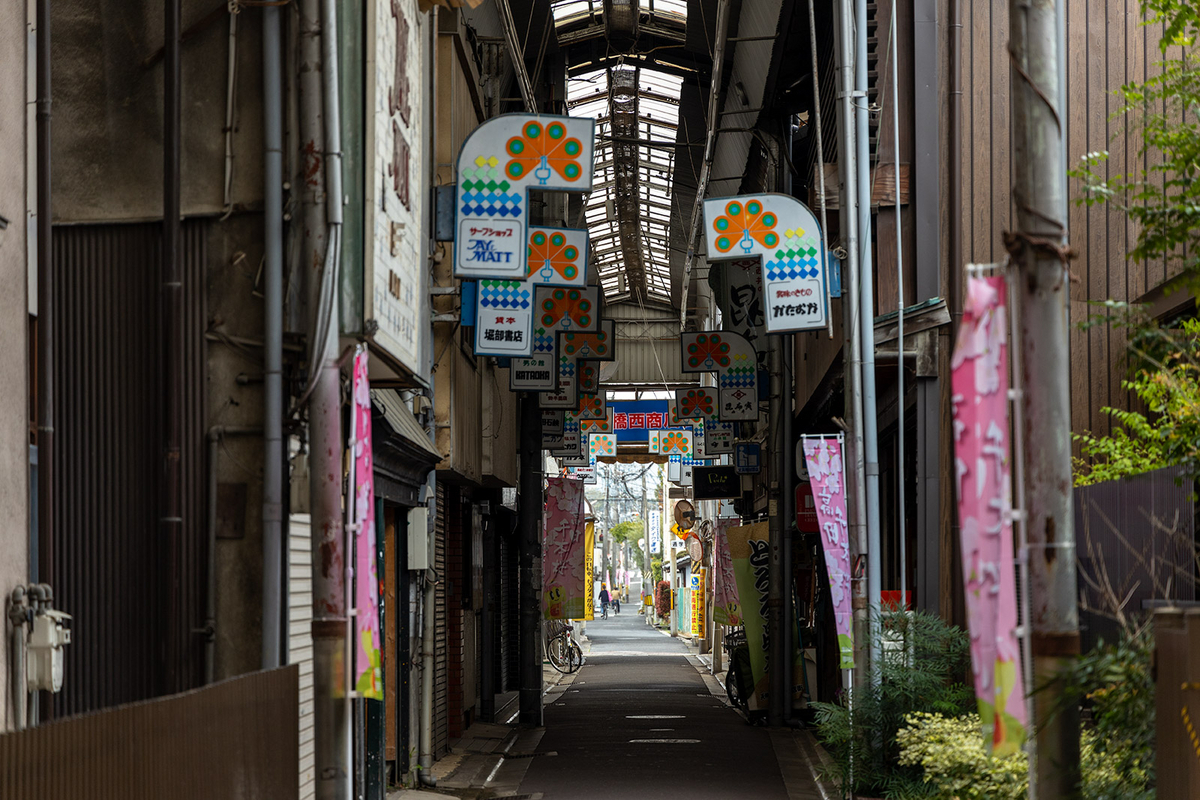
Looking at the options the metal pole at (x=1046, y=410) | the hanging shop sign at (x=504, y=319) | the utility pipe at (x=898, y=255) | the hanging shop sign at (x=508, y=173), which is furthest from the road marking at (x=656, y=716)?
the metal pole at (x=1046, y=410)

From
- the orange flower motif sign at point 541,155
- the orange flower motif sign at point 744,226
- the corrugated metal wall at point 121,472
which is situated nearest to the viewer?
the corrugated metal wall at point 121,472

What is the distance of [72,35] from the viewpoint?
887 cm

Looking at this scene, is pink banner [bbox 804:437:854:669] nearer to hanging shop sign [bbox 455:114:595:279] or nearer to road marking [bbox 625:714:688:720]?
hanging shop sign [bbox 455:114:595:279]

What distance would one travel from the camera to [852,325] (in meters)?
12.1

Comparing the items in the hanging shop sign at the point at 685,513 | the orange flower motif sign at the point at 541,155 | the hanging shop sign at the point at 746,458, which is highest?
the orange flower motif sign at the point at 541,155

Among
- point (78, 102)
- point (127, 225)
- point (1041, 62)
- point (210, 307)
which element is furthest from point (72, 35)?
point (1041, 62)

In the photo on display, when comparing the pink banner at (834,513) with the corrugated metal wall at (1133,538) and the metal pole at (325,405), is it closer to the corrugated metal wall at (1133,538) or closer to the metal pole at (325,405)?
the corrugated metal wall at (1133,538)

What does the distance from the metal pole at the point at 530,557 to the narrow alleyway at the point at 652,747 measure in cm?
67

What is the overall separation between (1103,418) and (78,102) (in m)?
8.80

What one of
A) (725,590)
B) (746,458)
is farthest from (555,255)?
(746,458)

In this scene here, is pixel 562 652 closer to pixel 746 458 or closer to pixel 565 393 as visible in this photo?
pixel 746 458

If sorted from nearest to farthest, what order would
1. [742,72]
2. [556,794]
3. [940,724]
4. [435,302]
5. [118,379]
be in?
1. [118,379]
2. [940,724]
3. [556,794]
4. [435,302]
5. [742,72]

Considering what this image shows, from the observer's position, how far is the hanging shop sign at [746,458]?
27.3m

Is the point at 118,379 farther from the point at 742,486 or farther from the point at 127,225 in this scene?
the point at 742,486
